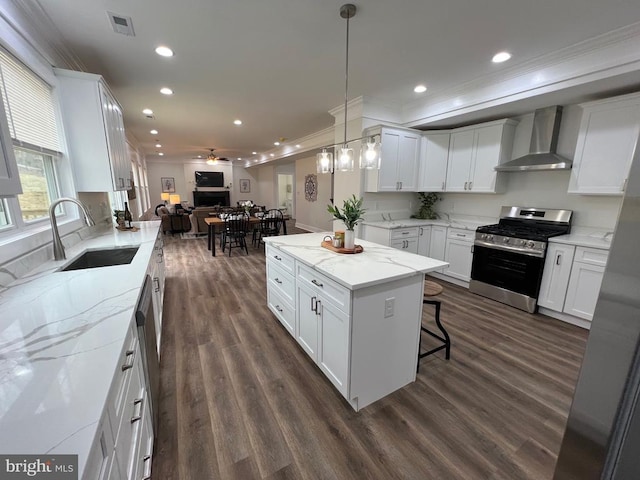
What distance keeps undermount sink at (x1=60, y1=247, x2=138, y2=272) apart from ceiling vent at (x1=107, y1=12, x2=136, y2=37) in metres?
1.81

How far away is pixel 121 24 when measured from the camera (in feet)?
6.80

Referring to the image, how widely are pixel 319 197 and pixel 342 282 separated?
670 cm

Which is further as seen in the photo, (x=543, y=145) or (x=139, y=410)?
(x=543, y=145)

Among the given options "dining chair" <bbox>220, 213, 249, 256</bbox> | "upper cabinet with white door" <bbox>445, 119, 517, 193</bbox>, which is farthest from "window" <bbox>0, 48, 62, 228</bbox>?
"upper cabinet with white door" <bbox>445, 119, 517, 193</bbox>

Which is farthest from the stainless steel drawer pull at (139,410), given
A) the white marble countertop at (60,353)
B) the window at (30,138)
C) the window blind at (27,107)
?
the window blind at (27,107)

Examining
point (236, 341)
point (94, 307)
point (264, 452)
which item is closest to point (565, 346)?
point (264, 452)

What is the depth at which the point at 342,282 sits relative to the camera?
159 cm

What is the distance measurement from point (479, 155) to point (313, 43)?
109 inches

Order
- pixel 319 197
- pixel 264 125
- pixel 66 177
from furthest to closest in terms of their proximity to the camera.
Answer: pixel 319 197 → pixel 264 125 → pixel 66 177

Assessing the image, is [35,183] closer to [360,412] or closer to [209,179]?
[360,412]

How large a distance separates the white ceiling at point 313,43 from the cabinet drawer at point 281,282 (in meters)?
2.07

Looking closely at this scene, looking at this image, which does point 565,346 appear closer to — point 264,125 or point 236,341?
point 236,341

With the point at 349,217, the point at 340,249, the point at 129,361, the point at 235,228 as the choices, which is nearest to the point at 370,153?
the point at 349,217

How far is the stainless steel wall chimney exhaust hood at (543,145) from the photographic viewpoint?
3.13m
